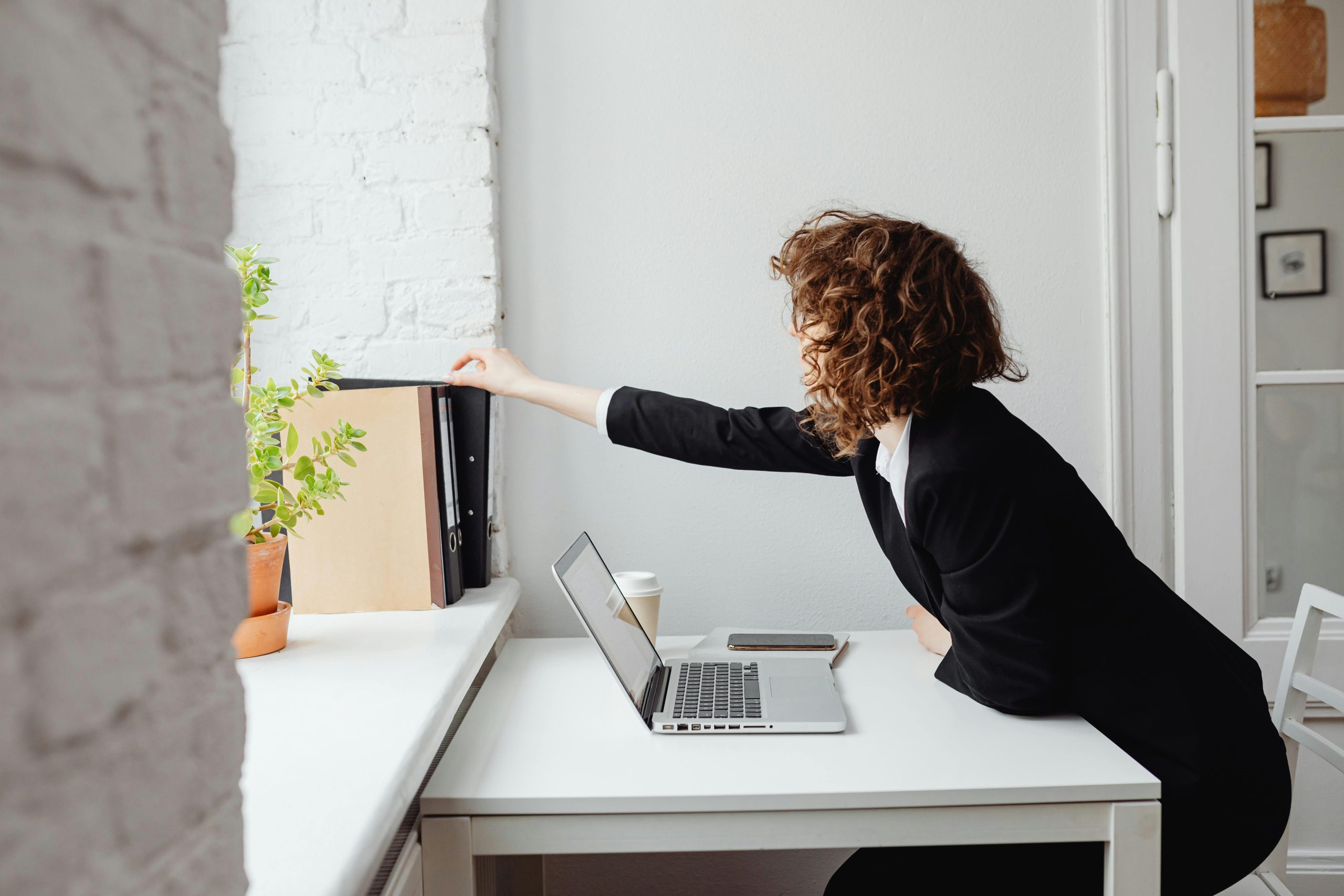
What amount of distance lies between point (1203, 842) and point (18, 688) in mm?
1217

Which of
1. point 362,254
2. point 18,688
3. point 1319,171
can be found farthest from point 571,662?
point 1319,171

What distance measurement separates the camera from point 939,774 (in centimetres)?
102

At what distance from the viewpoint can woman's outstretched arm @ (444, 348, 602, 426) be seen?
5.08ft

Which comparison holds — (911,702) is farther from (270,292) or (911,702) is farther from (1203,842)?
(270,292)

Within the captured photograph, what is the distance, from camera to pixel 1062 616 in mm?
1148

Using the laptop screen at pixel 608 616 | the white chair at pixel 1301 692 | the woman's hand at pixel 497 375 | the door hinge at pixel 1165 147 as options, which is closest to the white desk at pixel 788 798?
the laptop screen at pixel 608 616

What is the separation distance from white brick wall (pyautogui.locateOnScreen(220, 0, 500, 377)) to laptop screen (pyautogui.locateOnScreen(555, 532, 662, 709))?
21.9 inches

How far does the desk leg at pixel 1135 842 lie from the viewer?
3.25ft

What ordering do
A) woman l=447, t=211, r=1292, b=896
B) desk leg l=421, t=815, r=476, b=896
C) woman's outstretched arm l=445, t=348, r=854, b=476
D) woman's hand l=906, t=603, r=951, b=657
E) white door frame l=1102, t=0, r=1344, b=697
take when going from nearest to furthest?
desk leg l=421, t=815, r=476, b=896 < woman l=447, t=211, r=1292, b=896 < woman's hand l=906, t=603, r=951, b=657 < woman's outstretched arm l=445, t=348, r=854, b=476 < white door frame l=1102, t=0, r=1344, b=697

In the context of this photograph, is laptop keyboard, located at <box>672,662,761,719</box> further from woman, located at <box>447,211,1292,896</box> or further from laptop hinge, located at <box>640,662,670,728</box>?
woman, located at <box>447,211,1292,896</box>

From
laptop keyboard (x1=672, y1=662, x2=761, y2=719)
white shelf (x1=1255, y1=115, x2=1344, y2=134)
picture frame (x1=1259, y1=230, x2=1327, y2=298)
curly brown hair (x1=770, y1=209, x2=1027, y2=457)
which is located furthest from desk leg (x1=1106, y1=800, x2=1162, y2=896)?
white shelf (x1=1255, y1=115, x2=1344, y2=134)

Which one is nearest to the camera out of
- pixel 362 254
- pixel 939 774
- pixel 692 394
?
pixel 939 774

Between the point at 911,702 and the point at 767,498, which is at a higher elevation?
the point at 767,498

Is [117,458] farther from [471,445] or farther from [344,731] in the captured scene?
[471,445]
